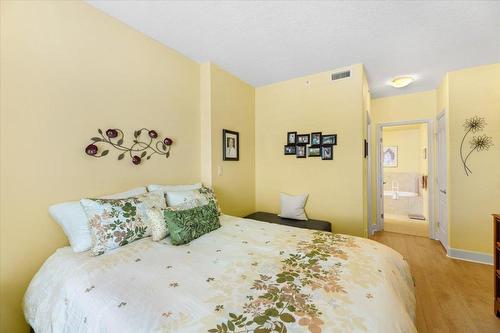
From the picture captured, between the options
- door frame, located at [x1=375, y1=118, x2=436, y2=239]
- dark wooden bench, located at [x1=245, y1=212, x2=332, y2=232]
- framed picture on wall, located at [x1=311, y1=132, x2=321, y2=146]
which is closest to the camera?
dark wooden bench, located at [x1=245, y1=212, x2=332, y2=232]

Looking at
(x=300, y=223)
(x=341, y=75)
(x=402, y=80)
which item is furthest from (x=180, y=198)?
(x=402, y=80)

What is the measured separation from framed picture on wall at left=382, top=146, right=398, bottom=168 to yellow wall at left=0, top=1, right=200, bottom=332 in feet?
21.6

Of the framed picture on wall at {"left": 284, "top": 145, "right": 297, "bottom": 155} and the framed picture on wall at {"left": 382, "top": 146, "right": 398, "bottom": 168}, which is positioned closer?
the framed picture on wall at {"left": 284, "top": 145, "right": 297, "bottom": 155}

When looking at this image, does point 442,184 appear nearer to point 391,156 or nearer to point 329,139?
point 329,139

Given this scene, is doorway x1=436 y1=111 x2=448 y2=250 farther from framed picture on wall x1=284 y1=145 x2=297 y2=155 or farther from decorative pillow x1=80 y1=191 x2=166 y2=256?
decorative pillow x1=80 y1=191 x2=166 y2=256

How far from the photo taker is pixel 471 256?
2939mm

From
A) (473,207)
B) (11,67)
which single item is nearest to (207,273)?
(11,67)

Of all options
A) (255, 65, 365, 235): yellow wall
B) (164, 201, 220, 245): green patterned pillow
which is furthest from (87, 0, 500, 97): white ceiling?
(164, 201, 220, 245): green patterned pillow

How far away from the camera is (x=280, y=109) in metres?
3.45

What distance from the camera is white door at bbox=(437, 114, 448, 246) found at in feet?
10.9

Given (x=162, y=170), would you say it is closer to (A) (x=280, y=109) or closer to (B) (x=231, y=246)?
(B) (x=231, y=246)

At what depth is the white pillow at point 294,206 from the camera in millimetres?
3010

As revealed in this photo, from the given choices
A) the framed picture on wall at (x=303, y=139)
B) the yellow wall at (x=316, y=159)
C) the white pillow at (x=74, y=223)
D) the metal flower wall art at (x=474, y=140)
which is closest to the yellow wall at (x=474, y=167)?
the metal flower wall art at (x=474, y=140)

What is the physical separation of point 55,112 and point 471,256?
4.96 m
